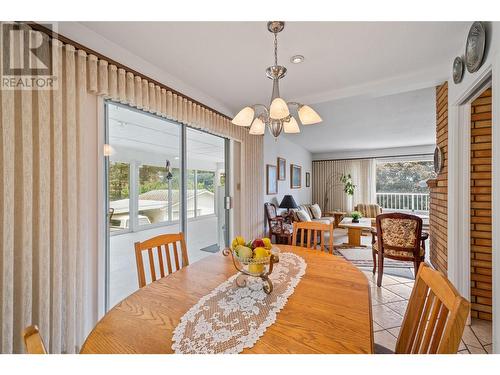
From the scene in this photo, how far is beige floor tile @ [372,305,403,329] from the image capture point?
2096 mm

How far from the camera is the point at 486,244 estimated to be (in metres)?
2.04

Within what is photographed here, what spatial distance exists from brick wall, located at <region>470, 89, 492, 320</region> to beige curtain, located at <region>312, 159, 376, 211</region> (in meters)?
5.23

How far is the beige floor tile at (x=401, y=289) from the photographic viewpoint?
2680 mm

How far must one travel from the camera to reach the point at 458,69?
189 cm

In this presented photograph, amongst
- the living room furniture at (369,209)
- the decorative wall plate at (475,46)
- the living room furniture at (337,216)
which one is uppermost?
the decorative wall plate at (475,46)

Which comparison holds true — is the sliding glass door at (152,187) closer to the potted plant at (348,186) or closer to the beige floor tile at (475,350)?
the beige floor tile at (475,350)

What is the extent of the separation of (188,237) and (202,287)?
1.78 metres

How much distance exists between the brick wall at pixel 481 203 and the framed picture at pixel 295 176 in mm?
3969

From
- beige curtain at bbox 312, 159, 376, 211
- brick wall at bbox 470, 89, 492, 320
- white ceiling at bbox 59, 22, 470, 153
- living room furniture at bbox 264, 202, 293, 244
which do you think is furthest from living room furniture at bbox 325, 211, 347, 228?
brick wall at bbox 470, 89, 492, 320

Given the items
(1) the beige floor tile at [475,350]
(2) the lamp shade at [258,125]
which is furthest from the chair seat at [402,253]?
(2) the lamp shade at [258,125]
